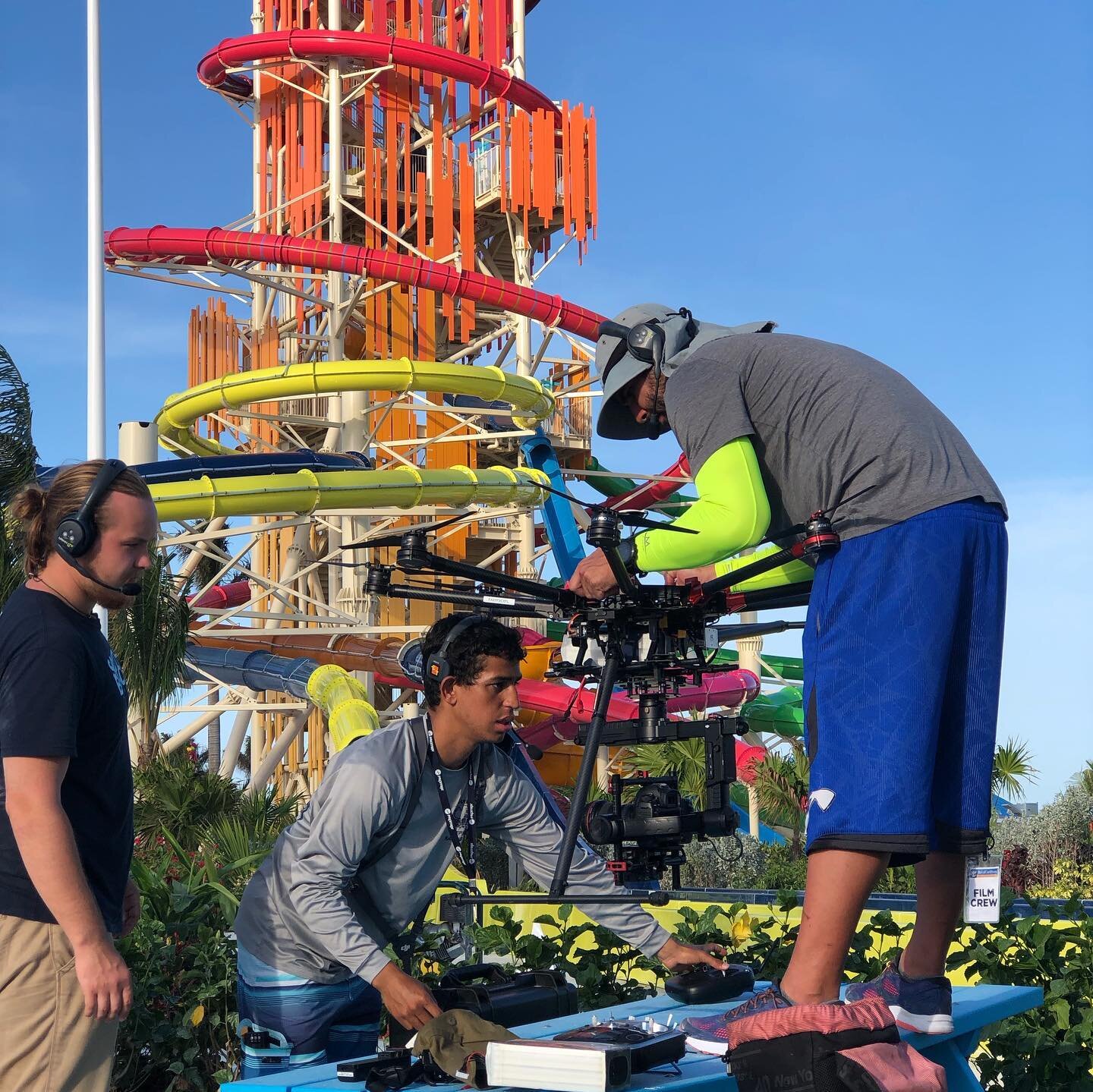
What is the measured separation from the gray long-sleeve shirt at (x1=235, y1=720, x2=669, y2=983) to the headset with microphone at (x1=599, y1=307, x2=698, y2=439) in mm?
1208

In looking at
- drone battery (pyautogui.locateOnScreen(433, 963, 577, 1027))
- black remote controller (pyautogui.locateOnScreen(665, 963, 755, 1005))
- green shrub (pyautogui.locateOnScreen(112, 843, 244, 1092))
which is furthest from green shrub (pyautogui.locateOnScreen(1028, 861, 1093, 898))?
drone battery (pyautogui.locateOnScreen(433, 963, 577, 1027))

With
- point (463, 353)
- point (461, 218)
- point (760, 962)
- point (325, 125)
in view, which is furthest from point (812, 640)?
point (325, 125)

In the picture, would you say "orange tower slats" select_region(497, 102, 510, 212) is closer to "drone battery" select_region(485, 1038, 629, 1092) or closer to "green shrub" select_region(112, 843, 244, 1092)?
"green shrub" select_region(112, 843, 244, 1092)

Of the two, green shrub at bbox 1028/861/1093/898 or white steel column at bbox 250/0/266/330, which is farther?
white steel column at bbox 250/0/266/330

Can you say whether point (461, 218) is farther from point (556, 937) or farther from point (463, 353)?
point (556, 937)

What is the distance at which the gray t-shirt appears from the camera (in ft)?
9.53

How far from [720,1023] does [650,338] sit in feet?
5.26

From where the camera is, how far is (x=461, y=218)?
29406 mm

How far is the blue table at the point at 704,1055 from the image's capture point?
2.87 metres

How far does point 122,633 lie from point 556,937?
1455 centimetres

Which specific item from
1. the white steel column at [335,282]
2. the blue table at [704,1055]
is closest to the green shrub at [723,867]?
the white steel column at [335,282]

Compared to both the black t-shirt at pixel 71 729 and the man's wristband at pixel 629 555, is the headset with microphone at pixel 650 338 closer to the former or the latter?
the man's wristband at pixel 629 555

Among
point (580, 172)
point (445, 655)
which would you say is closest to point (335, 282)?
point (580, 172)

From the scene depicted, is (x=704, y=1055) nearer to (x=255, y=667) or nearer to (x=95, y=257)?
(x=95, y=257)
